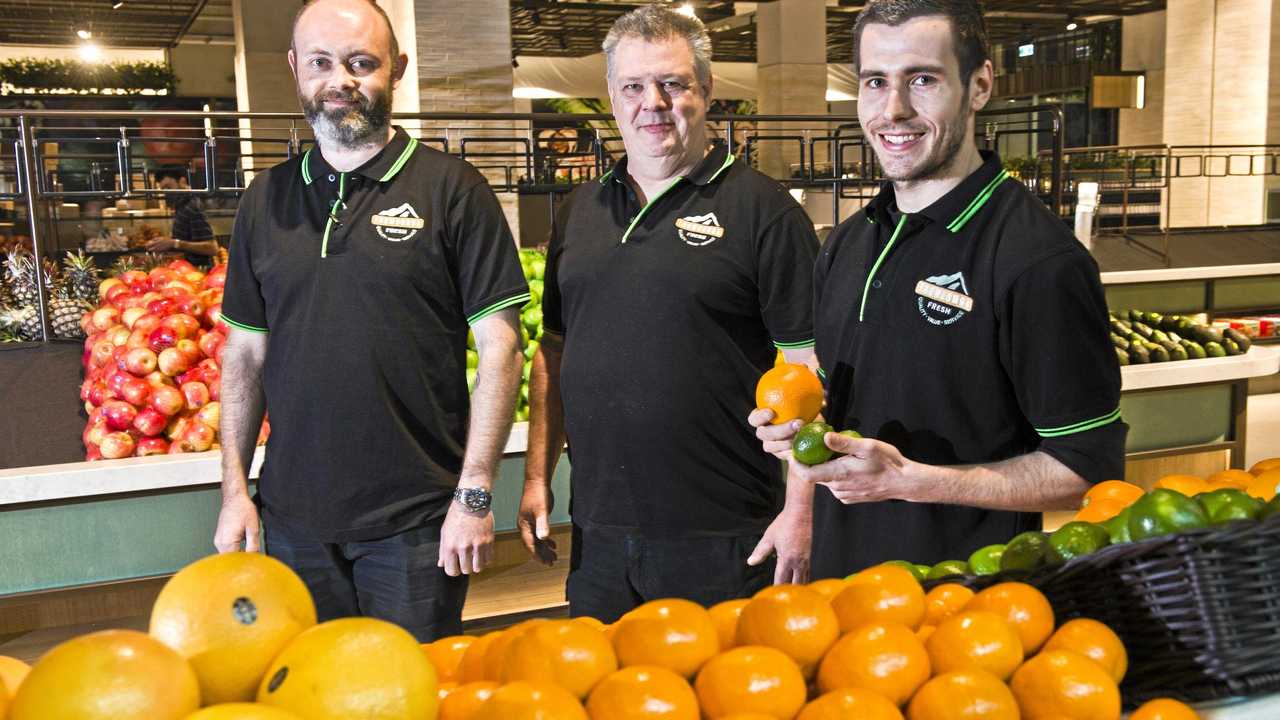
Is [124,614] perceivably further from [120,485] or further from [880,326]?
[880,326]

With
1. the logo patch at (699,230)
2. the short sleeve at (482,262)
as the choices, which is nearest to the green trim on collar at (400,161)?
the short sleeve at (482,262)

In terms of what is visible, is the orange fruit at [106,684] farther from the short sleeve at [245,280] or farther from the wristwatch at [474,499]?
the short sleeve at [245,280]

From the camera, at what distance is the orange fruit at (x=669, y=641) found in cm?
105

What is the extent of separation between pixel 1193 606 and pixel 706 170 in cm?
133

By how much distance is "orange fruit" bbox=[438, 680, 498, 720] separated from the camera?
96cm

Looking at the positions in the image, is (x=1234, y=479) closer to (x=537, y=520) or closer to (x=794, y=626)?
(x=794, y=626)

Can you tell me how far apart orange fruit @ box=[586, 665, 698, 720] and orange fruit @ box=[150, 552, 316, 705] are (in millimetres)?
254

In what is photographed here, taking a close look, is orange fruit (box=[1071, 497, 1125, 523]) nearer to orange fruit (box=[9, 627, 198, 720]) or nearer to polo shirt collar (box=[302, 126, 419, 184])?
orange fruit (box=[9, 627, 198, 720])

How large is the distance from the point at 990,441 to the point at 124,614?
2.67 meters

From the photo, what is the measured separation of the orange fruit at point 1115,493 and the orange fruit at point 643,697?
68 cm

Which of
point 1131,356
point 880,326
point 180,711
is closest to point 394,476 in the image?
point 880,326

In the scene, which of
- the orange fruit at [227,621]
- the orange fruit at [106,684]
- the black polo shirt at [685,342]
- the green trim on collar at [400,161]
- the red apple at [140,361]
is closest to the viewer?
the orange fruit at [106,684]

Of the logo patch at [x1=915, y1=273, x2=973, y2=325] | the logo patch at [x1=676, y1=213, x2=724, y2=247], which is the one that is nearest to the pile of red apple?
the logo patch at [x1=676, y1=213, x2=724, y2=247]

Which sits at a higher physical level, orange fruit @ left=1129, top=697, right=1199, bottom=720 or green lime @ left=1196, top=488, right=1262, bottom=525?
green lime @ left=1196, top=488, right=1262, bottom=525
